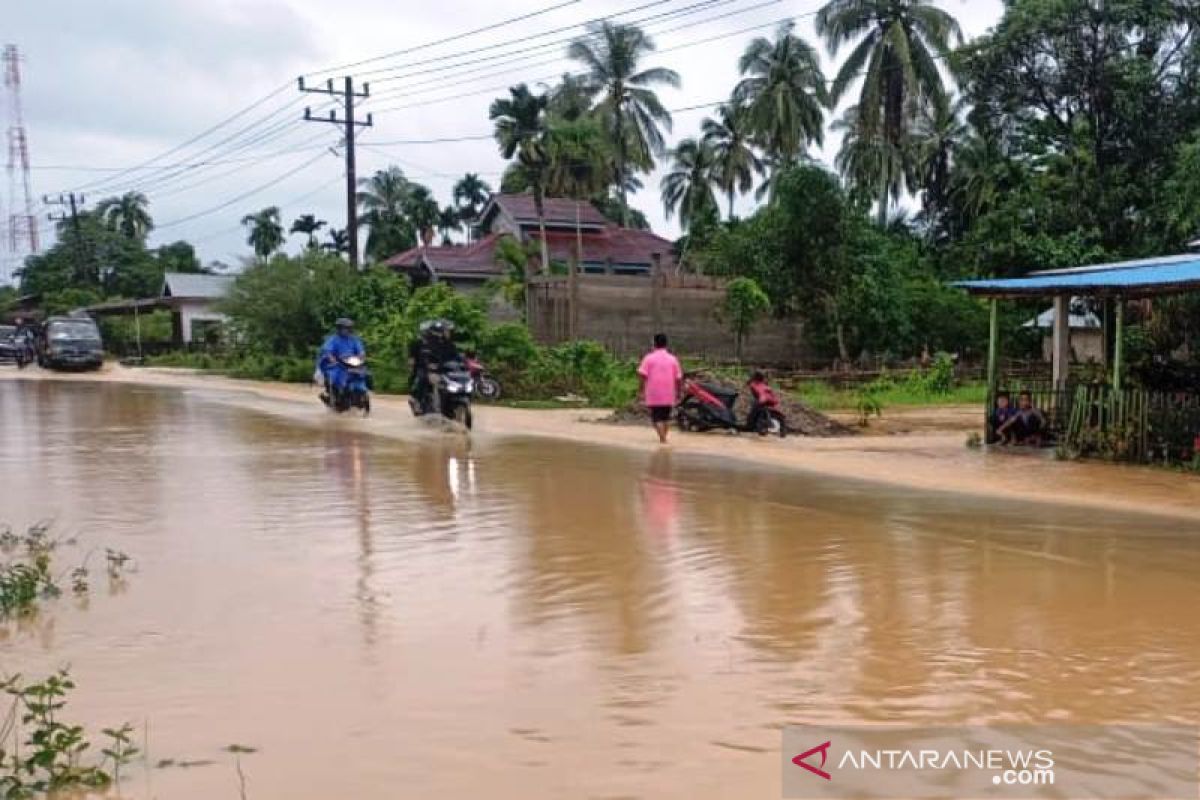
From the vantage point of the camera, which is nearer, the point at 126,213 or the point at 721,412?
the point at 721,412

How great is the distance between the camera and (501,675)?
200 inches

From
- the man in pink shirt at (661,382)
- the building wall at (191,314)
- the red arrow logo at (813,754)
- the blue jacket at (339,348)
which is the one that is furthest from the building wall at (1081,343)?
the building wall at (191,314)

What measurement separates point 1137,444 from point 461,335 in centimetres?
1459

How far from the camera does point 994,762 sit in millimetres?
4125

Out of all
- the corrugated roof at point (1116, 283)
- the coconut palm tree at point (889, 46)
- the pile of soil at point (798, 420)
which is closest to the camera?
the corrugated roof at point (1116, 283)

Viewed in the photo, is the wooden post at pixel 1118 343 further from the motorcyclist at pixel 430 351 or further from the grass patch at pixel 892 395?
the grass patch at pixel 892 395

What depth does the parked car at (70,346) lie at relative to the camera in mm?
36375

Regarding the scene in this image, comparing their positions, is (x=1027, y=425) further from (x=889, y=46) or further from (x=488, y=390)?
(x=889, y=46)

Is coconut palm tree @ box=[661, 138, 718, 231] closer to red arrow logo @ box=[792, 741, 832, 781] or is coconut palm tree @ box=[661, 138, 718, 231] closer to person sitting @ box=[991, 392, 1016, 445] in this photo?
person sitting @ box=[991, 392, 1016, 445]

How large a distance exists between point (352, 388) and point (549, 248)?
28.8 m

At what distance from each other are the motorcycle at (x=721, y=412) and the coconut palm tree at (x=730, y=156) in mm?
→ 35668

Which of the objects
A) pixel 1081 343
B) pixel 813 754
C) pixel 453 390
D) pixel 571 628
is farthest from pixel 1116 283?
pixel 1081 343

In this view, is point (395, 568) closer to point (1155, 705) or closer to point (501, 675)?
point (501, 675)

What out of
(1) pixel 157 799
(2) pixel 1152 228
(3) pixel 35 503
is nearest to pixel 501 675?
(1) pixel 157 799
